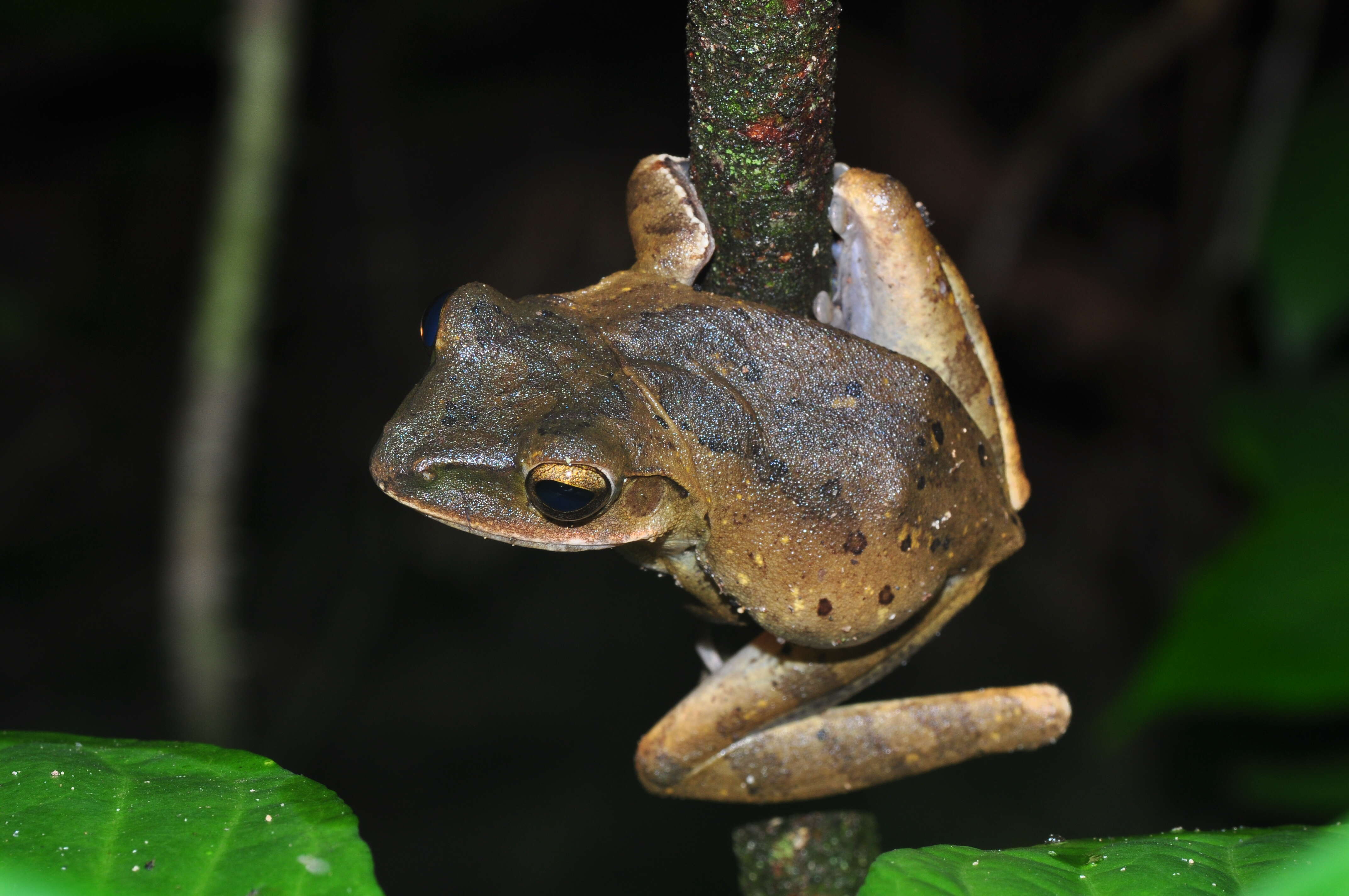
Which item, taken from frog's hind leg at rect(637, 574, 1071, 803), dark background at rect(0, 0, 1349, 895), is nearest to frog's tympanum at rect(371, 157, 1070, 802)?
frog's hind leg at rect(637, 574, 1071, 803)

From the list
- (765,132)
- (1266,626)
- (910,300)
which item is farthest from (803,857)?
(1266,626)

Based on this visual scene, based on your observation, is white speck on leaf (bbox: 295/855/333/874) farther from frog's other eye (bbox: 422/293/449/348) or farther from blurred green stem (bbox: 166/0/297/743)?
blurred green stem (bbox: 166/0/297/743)

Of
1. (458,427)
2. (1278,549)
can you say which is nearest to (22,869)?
(458,427)

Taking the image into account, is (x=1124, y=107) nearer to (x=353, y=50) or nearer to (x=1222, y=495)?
(x=1222, y=495)

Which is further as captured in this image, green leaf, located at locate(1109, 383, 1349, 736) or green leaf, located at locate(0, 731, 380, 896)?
green leaf, located at locate(1109, 383, 1349, 736)

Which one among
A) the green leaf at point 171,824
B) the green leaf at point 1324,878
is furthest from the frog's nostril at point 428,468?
the green leaf at point 1324,878

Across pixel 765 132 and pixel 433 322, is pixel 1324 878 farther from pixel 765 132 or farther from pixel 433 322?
pixel 433 322
